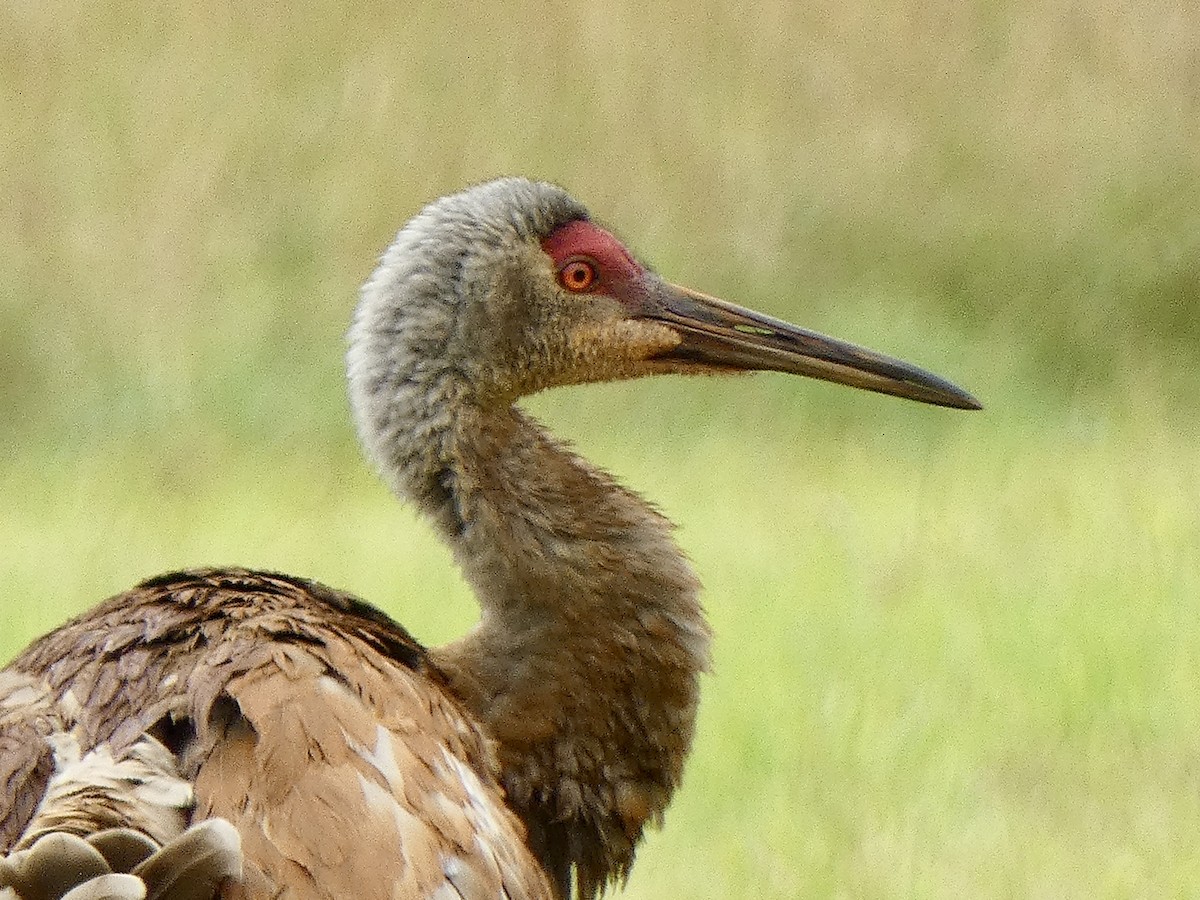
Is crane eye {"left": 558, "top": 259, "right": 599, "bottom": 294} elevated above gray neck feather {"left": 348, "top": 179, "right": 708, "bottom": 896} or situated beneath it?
elevated above

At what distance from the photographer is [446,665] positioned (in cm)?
A: 367

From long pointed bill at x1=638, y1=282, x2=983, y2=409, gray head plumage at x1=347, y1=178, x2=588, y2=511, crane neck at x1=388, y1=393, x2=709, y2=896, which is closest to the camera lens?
crane neck at x1=388, y1=393, x2=709, y2=896

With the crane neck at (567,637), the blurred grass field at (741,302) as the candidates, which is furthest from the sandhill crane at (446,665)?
the blurred grass field at (741,302)

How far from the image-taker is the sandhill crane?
2922mm

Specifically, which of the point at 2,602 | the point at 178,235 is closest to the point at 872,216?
the point at 178,235

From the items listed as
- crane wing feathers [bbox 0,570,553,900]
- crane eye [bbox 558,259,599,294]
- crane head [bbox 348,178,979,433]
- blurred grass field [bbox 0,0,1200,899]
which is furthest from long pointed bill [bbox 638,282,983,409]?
blurred grass field [bbox 0,0,1200,899]

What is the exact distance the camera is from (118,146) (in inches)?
347

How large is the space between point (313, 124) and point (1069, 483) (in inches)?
130

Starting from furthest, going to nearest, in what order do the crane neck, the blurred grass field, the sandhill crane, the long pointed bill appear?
the blurred grass field < the long pointed bill < the crane neck < the sandhill crane

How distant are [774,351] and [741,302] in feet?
13.8

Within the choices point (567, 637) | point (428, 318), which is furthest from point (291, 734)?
point (428, 318)

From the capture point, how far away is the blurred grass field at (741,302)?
6.15 metres

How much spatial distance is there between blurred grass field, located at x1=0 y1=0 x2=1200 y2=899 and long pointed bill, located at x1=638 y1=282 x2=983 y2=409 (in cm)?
163

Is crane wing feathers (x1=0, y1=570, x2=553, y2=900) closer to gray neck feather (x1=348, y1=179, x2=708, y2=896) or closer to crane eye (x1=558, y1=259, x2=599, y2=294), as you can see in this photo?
gray neck feather (x1=348, y1=179, x2=708, y2=896)
